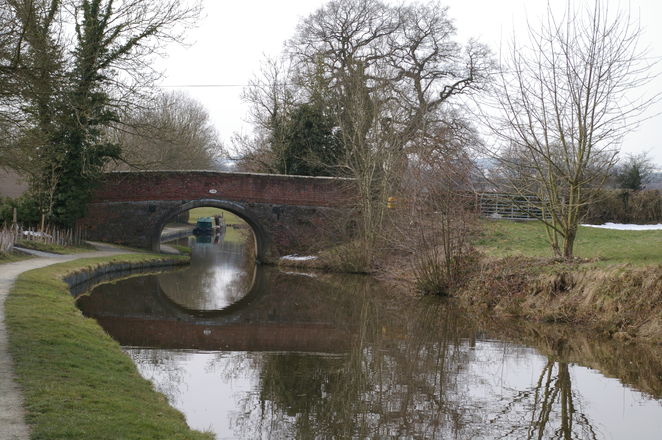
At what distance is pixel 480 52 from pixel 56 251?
793 inches

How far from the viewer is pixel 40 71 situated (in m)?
8.61

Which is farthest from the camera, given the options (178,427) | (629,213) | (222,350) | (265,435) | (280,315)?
(629,213)

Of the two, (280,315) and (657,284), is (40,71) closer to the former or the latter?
(280,315)

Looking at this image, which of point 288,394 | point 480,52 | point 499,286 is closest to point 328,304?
point 499,286

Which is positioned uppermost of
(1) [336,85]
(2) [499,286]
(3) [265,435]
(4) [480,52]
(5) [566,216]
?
(4) [480,52]

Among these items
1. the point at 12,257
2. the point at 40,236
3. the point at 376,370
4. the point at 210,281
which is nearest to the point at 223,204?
the point at 210,281

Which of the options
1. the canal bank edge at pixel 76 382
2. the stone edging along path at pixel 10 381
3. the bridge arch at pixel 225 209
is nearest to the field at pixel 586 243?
the bridge arch at pixel 225 209

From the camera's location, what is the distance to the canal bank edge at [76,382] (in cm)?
540

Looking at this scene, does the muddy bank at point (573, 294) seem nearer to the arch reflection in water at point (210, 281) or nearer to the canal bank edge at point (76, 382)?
the arch reflection in water at point (210, 281)

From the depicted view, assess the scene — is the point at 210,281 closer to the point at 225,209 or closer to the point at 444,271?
the point at 225,209

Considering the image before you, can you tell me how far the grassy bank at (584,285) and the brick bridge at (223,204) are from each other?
10.1 metres

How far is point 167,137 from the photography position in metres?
26.1

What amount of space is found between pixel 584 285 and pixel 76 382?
10.5 metres

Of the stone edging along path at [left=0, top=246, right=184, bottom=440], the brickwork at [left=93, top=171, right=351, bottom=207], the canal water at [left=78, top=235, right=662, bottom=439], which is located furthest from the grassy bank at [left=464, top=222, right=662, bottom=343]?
the brickwork at [left=93, top=171, right=351, bottom=207]
